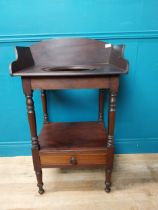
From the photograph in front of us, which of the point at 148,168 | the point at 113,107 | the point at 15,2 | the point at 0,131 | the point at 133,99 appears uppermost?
the point at 15,2

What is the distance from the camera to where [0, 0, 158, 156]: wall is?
3.90 feet

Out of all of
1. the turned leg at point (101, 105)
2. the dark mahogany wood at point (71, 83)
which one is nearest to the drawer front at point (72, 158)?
the dark mahogany wood at point (71, 83)

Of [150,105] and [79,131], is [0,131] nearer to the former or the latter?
[79,131]

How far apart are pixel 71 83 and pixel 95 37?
511mm

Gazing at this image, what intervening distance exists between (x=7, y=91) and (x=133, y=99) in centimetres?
96

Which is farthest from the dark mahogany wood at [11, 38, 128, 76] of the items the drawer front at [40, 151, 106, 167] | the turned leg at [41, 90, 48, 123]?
the drawer front at [40, 151, 106, 167]

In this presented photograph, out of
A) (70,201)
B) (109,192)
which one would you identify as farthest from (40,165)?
(109,192)

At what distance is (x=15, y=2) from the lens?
45.9 inches

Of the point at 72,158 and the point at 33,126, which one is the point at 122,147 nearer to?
the point at 72,158

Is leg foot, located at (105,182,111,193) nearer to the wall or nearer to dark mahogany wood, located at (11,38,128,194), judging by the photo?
dark mahogany wood, located at (11,38,128,194)

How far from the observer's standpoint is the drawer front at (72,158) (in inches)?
42.1

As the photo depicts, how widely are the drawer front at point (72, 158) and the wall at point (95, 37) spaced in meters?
0.44

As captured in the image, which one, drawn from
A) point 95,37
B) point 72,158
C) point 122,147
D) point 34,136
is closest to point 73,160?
point 72,158

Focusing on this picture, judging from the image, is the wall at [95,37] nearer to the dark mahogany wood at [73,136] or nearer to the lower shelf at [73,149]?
the dark mahogany wood at [73,136]
